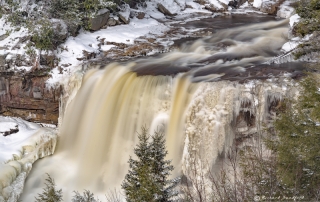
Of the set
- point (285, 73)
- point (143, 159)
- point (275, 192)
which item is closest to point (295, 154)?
point (275, 192)

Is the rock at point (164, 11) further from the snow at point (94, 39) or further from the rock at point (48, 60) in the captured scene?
the rock at point (48, 60)

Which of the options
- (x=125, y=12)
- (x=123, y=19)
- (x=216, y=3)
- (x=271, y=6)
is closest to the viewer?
(x=123, y=19)

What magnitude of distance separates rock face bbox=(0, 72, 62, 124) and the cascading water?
1028 millimetres

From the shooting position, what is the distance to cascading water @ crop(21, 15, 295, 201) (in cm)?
907

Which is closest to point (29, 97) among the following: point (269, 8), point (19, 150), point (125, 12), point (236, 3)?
point (19, 150)

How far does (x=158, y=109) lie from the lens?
10008 millimetres

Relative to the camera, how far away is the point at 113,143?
10312mm

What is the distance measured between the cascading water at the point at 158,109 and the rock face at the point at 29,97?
1.03 meters

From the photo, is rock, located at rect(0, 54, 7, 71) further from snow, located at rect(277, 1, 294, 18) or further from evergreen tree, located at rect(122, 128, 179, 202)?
snow, located at rect(277, 1, 294, 18)

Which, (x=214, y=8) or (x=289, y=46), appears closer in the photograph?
(x=289, y=46)

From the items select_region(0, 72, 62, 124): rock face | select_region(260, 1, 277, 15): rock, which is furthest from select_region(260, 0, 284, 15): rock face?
select_region(0, 72, 62, 124): rock face

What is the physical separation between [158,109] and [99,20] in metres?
6.36

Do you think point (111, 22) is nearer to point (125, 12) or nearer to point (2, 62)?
point (125, 12)

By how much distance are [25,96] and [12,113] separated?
2.68 feet
